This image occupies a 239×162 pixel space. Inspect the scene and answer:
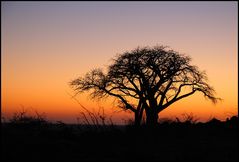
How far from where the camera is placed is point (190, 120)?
1939 cm

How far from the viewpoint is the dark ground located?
1081 cm

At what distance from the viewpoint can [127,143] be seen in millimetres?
13320

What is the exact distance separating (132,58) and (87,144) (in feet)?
56.2

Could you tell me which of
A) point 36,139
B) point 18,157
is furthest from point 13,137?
point 18,157

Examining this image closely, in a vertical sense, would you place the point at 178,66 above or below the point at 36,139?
above

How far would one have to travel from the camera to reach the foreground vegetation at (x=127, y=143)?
1088cm

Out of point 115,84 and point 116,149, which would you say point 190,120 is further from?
point 115,84

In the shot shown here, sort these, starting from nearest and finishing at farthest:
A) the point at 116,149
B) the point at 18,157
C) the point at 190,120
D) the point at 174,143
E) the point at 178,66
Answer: the point at 18,157 → the point at 116,149 → the point at 174,143 → the point at 190,120 → the point at 178,66

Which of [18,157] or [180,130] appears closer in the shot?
[18,157]

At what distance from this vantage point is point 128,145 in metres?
12.9

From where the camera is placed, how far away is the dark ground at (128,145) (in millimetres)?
10812

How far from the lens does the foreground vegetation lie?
35.7 feet

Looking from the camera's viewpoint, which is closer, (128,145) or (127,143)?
(128,145)

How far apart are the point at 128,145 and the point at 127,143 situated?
39cm
